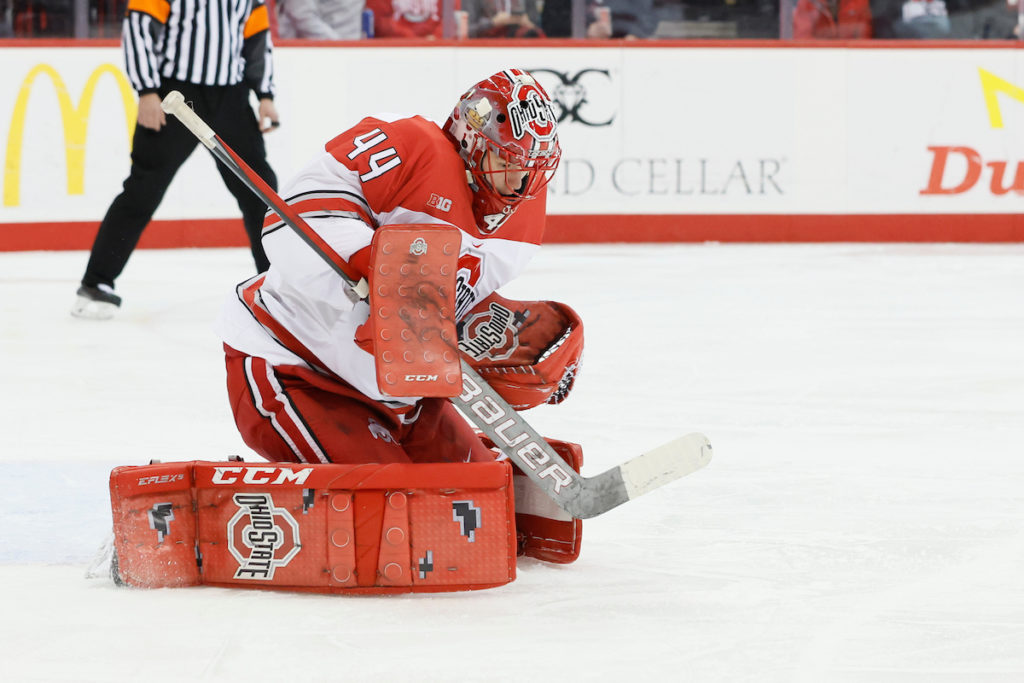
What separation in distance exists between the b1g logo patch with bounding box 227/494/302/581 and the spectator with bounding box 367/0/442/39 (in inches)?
184

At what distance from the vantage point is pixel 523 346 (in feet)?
5.92

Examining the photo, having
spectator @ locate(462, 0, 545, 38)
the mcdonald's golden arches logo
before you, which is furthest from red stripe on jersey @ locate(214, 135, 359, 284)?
spectator @ locate(462, 0, 545, 38)

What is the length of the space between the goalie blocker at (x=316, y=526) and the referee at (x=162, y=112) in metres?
2.29

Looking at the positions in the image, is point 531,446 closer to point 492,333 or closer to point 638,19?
point 492,333

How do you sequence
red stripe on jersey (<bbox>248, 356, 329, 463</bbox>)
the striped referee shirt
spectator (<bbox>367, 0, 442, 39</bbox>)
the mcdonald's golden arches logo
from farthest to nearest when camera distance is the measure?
spectator (<bbox>367, 0, 442, 39</bbox>)
the mcdonald's golden arches logo
the striped referee shirt
red stripe on jersey (<bbox>248, 356, 329, 463</bbox>)

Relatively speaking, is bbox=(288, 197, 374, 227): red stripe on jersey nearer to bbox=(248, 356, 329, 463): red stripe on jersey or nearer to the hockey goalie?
the hockey goalie

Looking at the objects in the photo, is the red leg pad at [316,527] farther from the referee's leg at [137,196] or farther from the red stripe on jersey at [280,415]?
the referee's leg at [137,196]

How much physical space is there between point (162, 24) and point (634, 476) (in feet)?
8.93

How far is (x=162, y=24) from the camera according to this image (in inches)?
152

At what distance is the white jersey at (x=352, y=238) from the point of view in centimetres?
165

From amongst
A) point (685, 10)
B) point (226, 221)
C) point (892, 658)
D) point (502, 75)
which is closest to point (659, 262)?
point (685, 10)

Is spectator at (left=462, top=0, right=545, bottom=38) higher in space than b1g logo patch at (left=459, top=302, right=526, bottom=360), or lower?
higher

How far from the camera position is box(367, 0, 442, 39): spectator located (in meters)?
5.99

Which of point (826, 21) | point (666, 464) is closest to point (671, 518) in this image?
point (666, 464)
